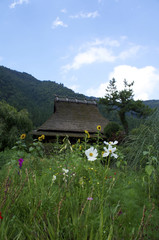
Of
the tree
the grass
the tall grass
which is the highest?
the tree

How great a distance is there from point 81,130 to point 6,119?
6.31 metres

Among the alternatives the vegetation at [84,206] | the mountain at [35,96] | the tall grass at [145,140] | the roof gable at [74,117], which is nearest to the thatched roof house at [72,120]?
the roof gable at [74,117]

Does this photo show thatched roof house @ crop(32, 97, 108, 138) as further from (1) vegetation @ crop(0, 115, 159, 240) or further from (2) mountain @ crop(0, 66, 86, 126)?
(2) mountain @ crop(0, 66, 86, 126)

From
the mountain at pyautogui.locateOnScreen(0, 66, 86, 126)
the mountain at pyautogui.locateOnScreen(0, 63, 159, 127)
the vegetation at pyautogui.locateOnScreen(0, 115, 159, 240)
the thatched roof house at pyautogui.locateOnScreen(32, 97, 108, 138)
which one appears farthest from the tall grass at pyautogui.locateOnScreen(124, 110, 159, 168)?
the mountain at pyautogui.locateOnScreen(0, 66, 86, 126)

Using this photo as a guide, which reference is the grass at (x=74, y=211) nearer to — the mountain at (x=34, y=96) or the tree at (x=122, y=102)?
the tree at (x=122, y=102)

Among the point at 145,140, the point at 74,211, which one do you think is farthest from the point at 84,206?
the point at 145,140

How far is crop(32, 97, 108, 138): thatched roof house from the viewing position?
1577cm

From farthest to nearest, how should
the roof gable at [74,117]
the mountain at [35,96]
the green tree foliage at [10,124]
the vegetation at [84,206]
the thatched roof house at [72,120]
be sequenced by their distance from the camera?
the mountain at [35,96], the roof gable at [74,117], the thatched roof house at [72,120], the green tree foliage at [10,124], the vegetation at [84,206]

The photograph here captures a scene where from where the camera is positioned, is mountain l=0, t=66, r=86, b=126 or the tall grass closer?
the tall grass

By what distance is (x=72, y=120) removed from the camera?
17859 mm

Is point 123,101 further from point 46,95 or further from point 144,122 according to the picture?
point 46,95

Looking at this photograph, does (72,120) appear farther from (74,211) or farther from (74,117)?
(74,211)

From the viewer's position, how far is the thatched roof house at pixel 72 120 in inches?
621

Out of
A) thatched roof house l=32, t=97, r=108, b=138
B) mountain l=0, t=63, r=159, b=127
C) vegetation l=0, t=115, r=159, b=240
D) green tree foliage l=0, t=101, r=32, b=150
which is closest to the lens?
vegetation l=0, t=115, r=159, b=240
